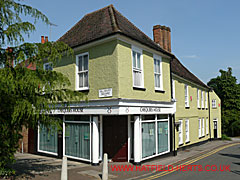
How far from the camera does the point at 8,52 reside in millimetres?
7773

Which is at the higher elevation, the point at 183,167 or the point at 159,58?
the point at 159,58

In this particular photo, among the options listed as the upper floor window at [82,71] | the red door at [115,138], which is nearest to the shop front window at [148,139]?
the red door at [115,138]

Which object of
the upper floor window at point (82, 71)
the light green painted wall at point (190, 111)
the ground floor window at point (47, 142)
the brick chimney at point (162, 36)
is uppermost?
the brick chimney at point (162, 36)

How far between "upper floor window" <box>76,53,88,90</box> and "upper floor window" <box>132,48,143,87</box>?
2.61 metres

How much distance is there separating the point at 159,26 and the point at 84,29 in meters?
7.85

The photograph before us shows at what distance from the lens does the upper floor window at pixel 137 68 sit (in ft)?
40.8

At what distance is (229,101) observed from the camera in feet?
127

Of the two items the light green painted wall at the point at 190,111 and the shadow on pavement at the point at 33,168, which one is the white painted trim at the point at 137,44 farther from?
the shadow on pavement at the point at 33,168

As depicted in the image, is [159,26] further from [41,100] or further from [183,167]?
[41,100]

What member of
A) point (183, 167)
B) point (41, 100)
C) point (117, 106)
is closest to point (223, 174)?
point (183, 167)

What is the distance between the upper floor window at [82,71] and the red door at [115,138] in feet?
7.37

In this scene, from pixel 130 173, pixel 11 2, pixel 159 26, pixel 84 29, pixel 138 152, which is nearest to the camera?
pixel 11 2

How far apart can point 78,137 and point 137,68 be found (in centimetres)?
498

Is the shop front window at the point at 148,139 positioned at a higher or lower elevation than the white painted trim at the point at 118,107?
lower
